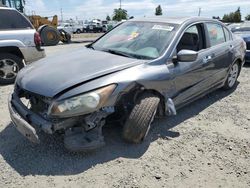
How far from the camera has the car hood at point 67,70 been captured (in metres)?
3.17

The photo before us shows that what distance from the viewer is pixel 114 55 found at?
396cm

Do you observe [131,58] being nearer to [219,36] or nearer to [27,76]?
[27,76]

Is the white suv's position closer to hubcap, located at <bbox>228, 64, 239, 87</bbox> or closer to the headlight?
the headlight

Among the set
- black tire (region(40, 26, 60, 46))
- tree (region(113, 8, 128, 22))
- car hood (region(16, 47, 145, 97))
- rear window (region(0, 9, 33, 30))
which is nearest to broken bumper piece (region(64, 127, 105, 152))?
car hood (region(16, 47, 145, 97))

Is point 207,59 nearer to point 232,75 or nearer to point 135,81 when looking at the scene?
point 232,75

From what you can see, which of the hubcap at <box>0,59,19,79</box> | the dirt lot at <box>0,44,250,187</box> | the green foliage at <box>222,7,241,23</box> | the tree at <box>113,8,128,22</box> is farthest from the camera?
the tree at <box>113,8,128,22</box>

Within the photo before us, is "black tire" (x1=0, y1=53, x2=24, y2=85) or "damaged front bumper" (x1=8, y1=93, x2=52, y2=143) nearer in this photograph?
"damaged front bumper" (x1=8, y1=93, x2=52, y2=143)

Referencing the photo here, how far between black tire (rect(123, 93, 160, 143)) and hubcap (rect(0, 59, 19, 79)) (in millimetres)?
4054

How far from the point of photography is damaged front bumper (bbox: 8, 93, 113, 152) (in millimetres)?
3074

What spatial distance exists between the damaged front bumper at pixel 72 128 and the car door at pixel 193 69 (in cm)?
136

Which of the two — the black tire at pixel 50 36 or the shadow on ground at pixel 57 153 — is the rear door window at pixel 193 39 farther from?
the black tire at pixel 50 36

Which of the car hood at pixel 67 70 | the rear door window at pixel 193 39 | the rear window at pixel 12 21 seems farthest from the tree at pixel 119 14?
the car hood at pixel 67 70

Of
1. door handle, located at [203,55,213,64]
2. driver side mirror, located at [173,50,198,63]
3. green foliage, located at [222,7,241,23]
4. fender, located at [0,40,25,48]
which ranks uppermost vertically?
driver side mirror, located at [173,50,198,63]

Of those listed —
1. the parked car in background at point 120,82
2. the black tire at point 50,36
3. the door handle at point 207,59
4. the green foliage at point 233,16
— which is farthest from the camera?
the green foliage at point 233,16
